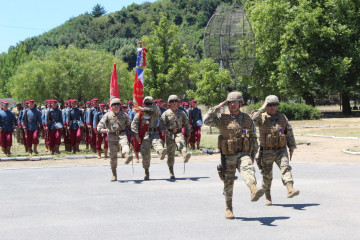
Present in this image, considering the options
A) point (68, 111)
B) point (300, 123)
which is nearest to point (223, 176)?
point (68, 111)

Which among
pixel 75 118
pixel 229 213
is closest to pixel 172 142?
pixel 229 213

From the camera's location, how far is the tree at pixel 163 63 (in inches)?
1999

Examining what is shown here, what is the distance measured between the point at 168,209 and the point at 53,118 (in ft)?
39.6

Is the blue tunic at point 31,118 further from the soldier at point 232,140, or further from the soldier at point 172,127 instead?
the soldier at point 232,140

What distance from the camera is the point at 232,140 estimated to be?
25.3 feet

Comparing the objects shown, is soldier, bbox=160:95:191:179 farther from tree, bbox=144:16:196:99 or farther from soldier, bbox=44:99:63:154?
tree, bbox=144:16:196:99

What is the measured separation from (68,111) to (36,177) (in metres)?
6.72

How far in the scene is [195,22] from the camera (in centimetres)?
17475

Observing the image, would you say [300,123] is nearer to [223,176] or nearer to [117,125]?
[117,125]

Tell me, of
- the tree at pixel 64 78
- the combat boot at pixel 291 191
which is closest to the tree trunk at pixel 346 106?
the tree at pixel 64 78

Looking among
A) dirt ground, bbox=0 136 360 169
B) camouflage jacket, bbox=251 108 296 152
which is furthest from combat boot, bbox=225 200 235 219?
dirt ground, bbox=0 136 360 169

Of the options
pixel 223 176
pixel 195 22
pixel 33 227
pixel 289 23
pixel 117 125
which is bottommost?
pixel 33 227

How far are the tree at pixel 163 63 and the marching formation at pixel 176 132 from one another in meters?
28.9

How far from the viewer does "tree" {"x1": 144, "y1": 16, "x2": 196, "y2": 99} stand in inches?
1999
